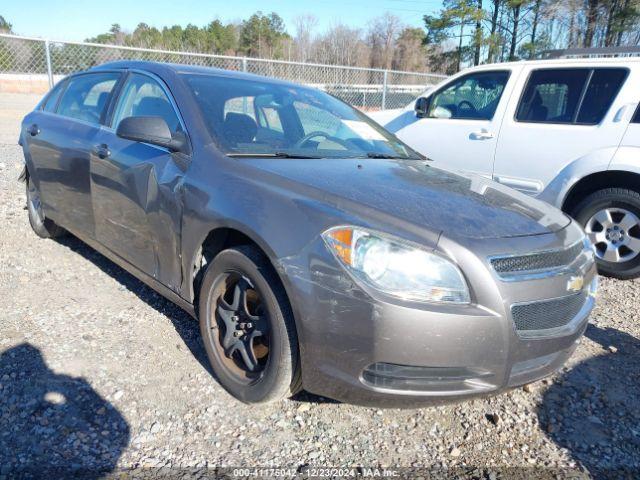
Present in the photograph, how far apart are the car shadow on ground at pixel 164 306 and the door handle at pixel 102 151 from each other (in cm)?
105

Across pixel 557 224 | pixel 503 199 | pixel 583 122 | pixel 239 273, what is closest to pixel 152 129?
pixel 239 273

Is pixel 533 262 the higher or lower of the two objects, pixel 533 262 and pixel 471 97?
the lower

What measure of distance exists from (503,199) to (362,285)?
1.12 metres

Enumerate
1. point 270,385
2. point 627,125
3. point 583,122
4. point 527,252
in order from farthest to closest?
point 583,122 → point 627,125 → point 270,385 → point 527,252

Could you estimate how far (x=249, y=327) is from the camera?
8.02 feet

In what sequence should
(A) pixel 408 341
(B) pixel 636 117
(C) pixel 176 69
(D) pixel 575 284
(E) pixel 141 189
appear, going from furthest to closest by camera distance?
(B) pixel 636 117 → (C) pixel 176 69 → (E) pixel 141 189 → (D) pixel 575 284 → (A) pixel 408 341

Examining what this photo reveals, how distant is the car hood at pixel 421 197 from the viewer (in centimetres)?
212

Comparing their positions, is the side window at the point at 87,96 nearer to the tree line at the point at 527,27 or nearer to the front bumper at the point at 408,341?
the front bumper at the point at 408,341

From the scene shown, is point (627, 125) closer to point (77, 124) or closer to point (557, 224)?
point (557, 224)

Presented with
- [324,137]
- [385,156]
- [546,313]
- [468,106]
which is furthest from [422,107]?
[546,313]

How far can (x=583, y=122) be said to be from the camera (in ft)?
15.2

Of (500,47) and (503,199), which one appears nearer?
(503,199)

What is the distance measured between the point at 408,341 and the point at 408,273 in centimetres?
26

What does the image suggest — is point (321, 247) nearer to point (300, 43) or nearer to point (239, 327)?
point (239, 327)
